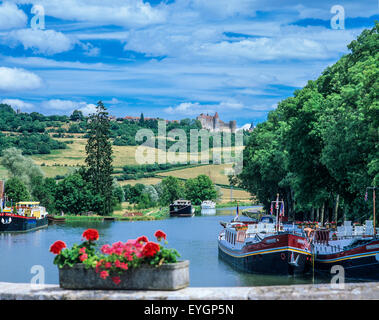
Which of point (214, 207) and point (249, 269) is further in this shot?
point (214, 207)

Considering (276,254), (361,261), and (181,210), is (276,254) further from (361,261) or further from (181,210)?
(181,210)

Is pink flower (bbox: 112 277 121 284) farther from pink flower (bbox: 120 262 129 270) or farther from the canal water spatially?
Result: the canal water

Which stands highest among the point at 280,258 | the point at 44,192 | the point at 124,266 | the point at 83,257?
the point at 83,257

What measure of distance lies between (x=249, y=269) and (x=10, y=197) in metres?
77.9

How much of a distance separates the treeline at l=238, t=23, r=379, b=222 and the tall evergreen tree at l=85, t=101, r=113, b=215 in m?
52.4

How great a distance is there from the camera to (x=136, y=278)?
51.0 ft

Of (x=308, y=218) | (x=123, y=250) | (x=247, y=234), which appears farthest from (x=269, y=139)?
(x=123, y=250)

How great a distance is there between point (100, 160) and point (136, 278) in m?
127

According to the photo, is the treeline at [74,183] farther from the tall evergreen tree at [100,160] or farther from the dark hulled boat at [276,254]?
the dark hulled boat at [276,254]

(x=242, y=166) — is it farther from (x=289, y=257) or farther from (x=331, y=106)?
(x=289, y=257)

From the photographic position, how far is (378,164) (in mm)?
41156

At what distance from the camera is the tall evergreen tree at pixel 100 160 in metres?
137

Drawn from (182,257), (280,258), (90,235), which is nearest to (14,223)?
(182,257)

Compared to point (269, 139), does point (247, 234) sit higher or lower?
lower
